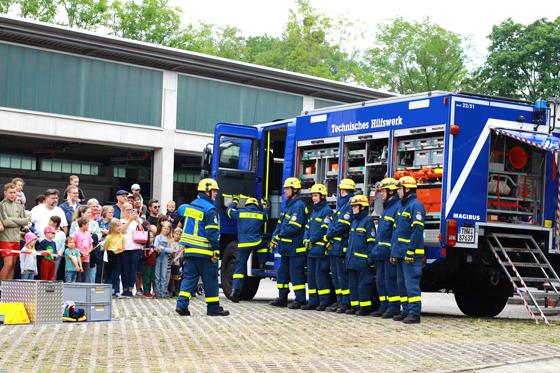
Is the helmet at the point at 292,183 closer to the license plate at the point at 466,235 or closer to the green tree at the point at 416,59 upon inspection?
the license plate at the point at 466,235

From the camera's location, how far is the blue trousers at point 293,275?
18031 millimetres

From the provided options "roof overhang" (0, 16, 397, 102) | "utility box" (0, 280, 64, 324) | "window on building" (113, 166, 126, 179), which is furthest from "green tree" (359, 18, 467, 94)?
"utility box" (0, 280, 64, 324)

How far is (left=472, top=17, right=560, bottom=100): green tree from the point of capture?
53719mm

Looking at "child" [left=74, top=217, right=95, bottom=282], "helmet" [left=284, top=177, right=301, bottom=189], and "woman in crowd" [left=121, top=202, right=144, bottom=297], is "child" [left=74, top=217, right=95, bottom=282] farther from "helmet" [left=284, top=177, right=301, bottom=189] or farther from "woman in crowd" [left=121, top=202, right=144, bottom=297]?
"helmet" [left=284, top=177, right=301, bottom=189]

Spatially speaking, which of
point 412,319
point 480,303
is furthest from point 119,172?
point 412,319

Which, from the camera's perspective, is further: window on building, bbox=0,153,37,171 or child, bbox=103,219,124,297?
window on building, bbox=0,153,37,171

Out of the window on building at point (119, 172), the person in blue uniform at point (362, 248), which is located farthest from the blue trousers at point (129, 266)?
the window on building at point (119, 172)

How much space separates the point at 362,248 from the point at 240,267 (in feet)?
11.0

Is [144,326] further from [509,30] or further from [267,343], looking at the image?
[509,30]

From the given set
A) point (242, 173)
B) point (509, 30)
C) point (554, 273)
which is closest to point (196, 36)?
point (509, 30)

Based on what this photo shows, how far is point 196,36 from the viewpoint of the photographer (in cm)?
7262

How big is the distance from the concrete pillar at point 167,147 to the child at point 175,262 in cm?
1711

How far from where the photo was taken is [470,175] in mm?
15539

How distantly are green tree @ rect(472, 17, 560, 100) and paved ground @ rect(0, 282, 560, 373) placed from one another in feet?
129
